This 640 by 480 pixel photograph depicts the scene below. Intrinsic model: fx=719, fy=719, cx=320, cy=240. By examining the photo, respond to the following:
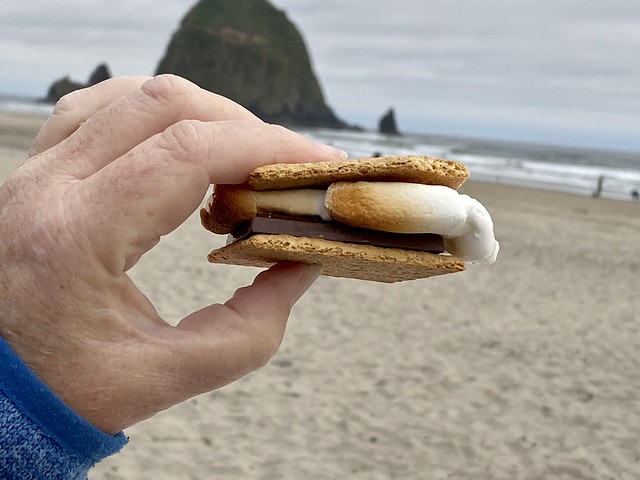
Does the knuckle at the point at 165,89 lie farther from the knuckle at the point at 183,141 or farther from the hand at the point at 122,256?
the knuckle at the point at 183,141

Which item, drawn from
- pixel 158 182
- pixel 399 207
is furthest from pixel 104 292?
pixel 399 207

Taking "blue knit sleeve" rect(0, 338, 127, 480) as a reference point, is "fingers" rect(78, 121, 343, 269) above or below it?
above

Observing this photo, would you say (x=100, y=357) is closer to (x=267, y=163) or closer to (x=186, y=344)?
(x=186, y=344)

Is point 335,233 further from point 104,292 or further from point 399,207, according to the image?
point 104,292

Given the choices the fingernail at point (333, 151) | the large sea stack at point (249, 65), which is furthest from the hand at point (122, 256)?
the large sea stack at point (249, 65)

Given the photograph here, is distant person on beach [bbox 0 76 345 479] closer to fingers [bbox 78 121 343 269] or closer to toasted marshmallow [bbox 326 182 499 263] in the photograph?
fingers [bbox 78 121 343 269]

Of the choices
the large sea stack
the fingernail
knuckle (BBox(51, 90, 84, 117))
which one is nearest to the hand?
the fingernail

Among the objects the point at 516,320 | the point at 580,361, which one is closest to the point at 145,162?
the point at 580,361
